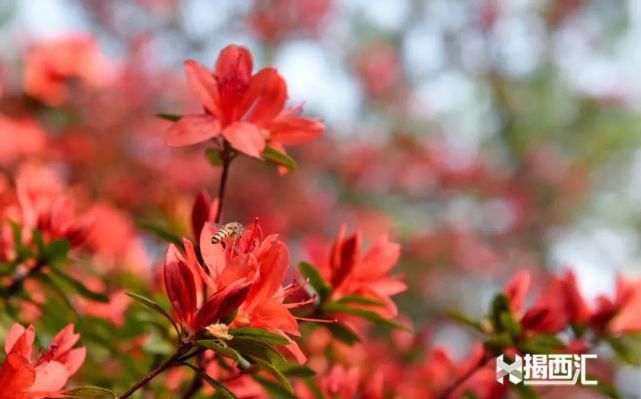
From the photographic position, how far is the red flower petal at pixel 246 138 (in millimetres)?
1087

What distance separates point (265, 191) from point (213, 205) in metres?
4.18

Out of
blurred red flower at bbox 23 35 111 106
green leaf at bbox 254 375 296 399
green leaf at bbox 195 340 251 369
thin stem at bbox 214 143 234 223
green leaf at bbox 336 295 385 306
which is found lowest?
green leaf at bbox 254 375 296 399

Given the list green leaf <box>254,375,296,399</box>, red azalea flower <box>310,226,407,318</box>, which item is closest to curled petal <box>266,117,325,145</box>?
red azalea flower <box>310,226,407,318</box>

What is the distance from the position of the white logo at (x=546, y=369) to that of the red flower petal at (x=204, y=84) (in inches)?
24.8

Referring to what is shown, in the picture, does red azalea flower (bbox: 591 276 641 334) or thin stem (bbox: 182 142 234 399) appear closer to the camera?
thin stem (bbox: 182 142 234 399)

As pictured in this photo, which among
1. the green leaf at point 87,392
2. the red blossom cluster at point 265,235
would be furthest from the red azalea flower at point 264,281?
the green leaf at point 87,392

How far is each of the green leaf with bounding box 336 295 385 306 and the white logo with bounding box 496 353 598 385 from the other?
26cm

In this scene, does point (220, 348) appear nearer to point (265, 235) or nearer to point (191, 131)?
point (191, 131)

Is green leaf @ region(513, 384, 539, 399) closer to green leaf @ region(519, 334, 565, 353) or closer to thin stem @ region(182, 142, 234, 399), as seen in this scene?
green leaf @ region(519, 334, 565, 353)

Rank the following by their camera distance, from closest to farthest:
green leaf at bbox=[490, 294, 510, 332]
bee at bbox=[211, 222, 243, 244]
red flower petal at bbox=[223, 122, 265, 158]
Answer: bee at bbox=[211, 222, 243, 244] < red flower petal at bbox=[223, 122, 265, 158] < green leaf at bbox=[490, 294, 510, 332]

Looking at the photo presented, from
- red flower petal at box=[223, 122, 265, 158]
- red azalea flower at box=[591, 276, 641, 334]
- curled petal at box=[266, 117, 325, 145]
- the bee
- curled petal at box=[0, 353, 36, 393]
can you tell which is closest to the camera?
curled petal at box=[0, 353, 36, 393]

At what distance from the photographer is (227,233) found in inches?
38.2

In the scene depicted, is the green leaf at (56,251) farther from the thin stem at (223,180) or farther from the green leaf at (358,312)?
the green leaf at (358,312)

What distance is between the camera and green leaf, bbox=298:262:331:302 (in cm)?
120
